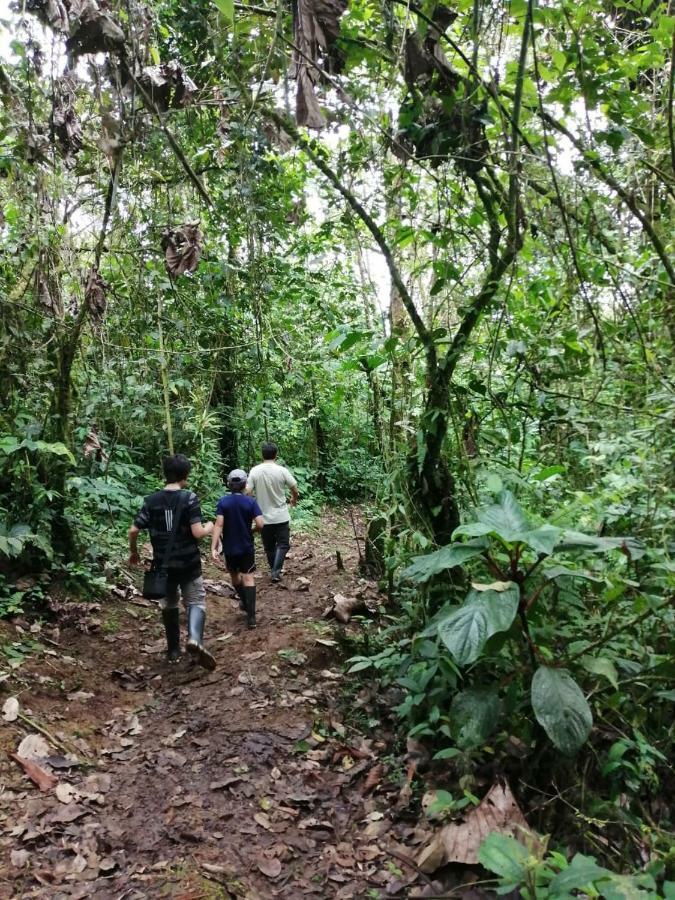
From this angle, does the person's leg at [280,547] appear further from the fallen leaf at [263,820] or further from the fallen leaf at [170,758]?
the fallen leaf at [263,820]

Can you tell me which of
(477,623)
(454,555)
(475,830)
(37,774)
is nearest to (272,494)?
(37,774)

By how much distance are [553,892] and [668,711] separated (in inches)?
54.9

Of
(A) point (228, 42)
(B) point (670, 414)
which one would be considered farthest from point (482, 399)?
(A) point (228, 42)

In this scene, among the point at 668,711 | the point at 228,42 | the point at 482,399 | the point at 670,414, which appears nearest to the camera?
the point at 668,711

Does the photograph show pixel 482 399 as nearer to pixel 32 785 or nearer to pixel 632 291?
pixel 632 291

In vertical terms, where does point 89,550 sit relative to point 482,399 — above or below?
below

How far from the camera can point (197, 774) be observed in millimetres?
3678

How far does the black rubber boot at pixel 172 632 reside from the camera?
5.26 metres

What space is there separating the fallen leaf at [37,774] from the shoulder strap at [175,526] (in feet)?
5.83

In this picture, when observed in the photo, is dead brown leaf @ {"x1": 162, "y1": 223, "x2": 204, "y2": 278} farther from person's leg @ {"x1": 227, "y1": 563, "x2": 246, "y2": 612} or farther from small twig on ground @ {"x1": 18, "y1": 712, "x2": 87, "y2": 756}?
small twig on ground @ {"x1": 18, "y1": 712, "x2": 87, "y2": 756}

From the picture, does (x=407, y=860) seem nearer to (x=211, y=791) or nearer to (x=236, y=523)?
(x=211, y=791)

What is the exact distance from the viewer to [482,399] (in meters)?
4.32

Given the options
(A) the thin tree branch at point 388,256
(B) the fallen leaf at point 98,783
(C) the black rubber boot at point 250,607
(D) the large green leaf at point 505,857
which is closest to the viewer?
(D) the large green leaf at point 505,857

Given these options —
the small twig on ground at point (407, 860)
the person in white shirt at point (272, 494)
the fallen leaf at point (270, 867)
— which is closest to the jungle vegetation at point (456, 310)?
the small twig on ground at point (407, 860)
